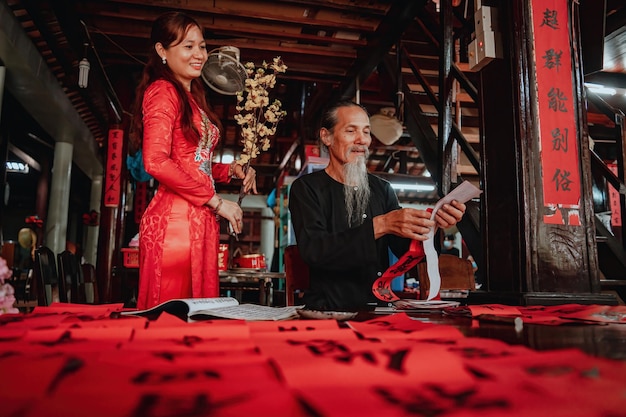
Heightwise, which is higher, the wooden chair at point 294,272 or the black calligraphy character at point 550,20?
the black calligraphy character at point 550,20

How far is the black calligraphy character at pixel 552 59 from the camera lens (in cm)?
236

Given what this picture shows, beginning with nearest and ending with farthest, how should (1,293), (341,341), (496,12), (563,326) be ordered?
1. (341,341)
2. (563,326)
3. (1,293)
4. (496,12)

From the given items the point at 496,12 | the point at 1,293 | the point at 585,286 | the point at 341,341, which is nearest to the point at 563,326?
the point at 341,341

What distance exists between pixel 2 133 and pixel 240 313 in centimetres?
862

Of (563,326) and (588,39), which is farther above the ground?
(588,39)

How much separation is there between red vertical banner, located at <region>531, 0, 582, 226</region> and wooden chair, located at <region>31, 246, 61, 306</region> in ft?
8.49

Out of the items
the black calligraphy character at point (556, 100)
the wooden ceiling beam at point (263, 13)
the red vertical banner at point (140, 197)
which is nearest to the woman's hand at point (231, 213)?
the black calligraphy character at point (556, 100)

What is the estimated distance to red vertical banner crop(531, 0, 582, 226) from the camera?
2260 mm

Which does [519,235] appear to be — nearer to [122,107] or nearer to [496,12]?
[496,12]

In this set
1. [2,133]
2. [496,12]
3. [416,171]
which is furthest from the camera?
[416,171]

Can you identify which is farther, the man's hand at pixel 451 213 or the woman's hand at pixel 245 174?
the woman's hand at pixel 245 174

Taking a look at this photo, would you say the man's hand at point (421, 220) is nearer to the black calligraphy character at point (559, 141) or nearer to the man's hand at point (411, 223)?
the man's hand at point (411, 223)

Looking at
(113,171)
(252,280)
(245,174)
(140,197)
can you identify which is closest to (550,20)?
(245,174)

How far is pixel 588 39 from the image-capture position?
8.40ft
